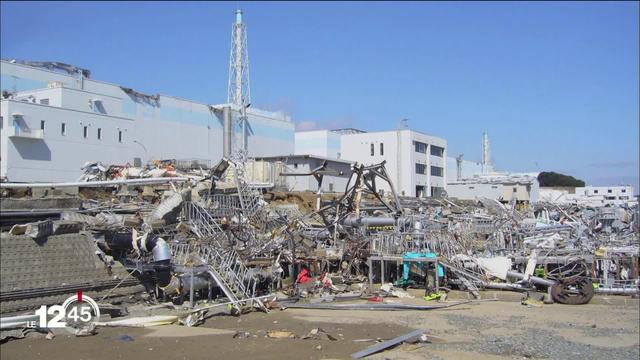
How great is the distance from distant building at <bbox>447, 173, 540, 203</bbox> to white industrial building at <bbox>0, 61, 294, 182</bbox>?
81.8 feet

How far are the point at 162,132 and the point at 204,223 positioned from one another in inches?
1566

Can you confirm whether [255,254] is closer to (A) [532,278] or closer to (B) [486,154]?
(A) [532,278]

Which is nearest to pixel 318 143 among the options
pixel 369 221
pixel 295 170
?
pixel 295 170

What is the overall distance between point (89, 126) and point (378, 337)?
3993cm

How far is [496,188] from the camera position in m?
72.9

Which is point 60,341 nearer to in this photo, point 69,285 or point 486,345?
point 69,285

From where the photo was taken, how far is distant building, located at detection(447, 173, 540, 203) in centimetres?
7075

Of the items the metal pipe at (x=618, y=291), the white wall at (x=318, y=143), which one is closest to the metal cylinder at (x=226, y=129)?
the white wall at (x=318, y=143)

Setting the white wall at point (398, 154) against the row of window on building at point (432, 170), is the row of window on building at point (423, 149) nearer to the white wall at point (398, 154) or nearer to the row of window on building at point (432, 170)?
the white wall at point (398, 154)

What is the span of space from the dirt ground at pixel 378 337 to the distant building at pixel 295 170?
1271 inches

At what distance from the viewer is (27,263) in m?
16.3

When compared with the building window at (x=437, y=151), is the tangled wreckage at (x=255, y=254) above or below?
below

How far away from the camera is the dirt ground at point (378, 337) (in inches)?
489

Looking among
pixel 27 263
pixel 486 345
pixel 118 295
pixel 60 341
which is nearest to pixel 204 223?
pixel 118 295
